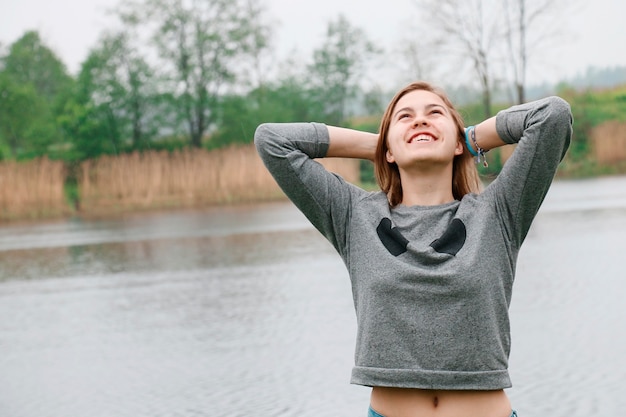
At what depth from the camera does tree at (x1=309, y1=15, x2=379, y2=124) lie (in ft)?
123

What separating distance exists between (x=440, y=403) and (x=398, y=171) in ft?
2.19

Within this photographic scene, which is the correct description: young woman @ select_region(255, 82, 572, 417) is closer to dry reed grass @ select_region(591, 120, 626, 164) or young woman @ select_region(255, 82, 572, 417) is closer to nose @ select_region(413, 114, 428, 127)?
nose @ select_region(413, 114, 428, 127)

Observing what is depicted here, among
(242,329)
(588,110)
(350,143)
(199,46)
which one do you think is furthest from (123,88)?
(350,143)

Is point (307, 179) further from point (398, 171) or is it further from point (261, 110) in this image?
point (261, 110)

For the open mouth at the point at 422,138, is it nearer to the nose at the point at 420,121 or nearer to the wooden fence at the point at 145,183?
the nose at the point at 420,121

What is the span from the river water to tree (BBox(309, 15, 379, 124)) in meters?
25.2

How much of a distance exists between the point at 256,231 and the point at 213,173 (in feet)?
29.5

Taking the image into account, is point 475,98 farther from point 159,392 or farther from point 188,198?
point 159,392

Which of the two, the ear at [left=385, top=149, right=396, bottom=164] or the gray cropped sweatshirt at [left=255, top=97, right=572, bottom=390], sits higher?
the ear at [left=385, top=149, right=396, bottom=164]

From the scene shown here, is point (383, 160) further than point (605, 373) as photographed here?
No

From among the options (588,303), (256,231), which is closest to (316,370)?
(588,303)

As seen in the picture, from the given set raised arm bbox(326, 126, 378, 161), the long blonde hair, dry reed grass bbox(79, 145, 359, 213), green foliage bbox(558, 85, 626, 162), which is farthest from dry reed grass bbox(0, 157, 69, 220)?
the long blonde hair

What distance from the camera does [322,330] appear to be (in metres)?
6.28

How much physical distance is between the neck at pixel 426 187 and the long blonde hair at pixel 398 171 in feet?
0.24
